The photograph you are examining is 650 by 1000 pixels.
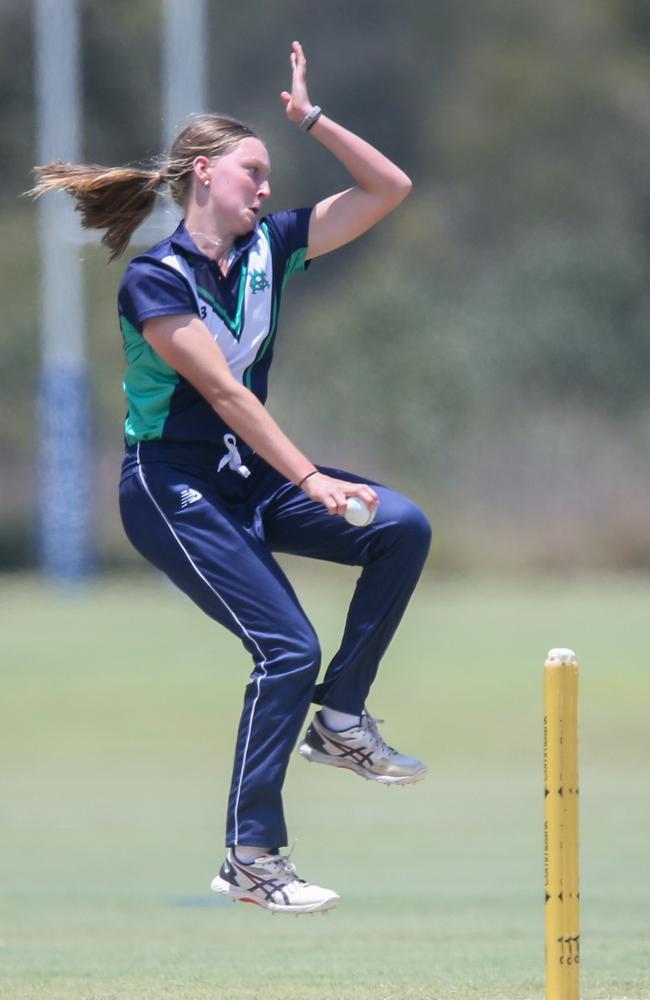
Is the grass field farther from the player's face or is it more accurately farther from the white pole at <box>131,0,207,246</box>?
the white pole at <box>131,0,207,246</box>

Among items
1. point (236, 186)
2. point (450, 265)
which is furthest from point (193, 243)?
point (450, 265)

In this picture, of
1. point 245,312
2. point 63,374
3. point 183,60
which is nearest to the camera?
point 245,312

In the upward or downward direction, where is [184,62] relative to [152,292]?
upward

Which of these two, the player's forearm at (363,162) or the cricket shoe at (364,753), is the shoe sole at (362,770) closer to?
the cricket shoe at (364,753)

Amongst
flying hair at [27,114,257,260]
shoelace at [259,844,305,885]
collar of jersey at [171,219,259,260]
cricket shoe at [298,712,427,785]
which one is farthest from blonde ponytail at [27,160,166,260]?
shoelace at [259,844,305,885]

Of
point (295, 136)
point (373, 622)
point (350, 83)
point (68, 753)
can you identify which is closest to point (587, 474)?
point (295, 136)

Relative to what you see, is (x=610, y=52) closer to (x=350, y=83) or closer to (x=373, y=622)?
(x=350, y=83)

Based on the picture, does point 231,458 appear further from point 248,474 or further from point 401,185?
point 401,185

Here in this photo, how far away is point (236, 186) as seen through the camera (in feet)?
18.8

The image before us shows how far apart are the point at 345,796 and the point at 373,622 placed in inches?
256

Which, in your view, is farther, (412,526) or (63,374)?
(63,374)

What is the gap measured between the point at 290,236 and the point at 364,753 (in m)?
1.53

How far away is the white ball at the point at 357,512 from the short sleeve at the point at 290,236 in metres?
0.91

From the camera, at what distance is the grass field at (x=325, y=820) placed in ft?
22.0
